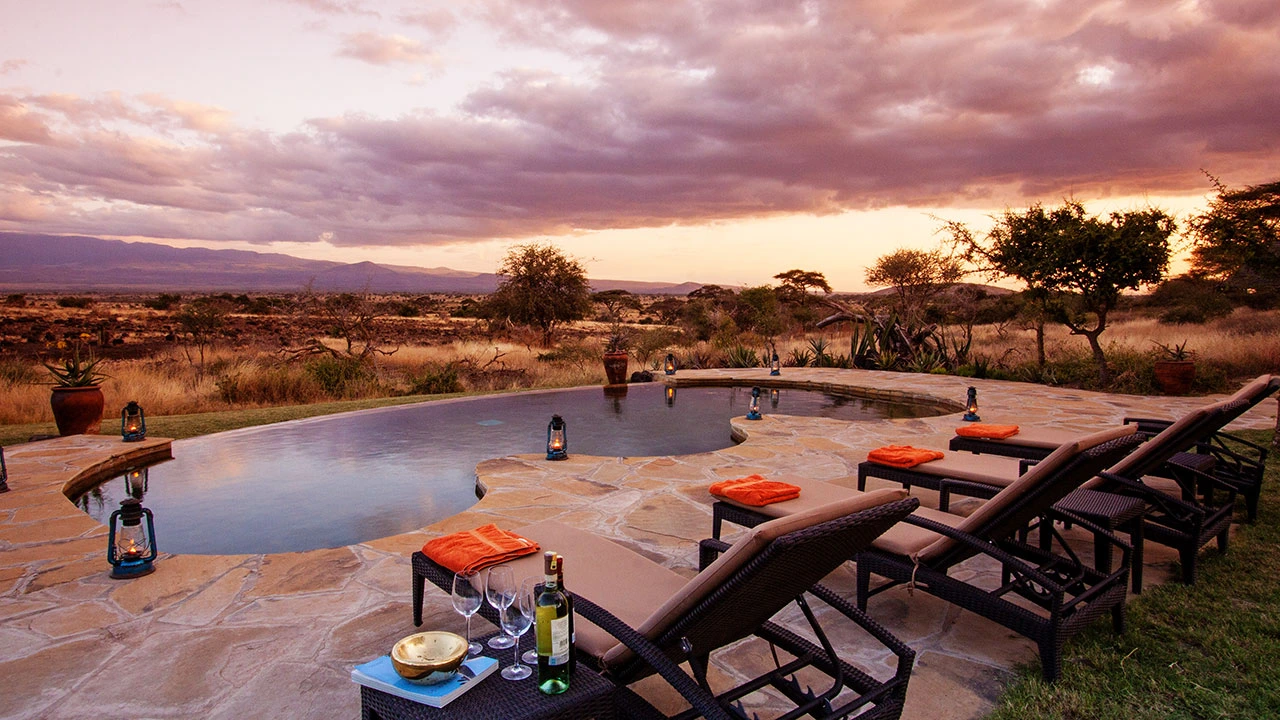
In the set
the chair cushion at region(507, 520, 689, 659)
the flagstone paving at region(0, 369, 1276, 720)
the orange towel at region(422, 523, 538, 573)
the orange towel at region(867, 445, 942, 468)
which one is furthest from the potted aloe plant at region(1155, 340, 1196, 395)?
the orange towel at region(422, 523, 538, 573)

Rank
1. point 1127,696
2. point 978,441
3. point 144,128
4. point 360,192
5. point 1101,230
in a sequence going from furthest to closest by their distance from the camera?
point 360,192 < point 144,128 < point 1101,230 < point 978,441 < point 1127,696

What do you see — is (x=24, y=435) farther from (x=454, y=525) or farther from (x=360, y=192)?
(x=360, y=192)

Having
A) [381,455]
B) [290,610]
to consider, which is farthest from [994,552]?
[381,455]

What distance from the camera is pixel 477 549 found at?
2748mm

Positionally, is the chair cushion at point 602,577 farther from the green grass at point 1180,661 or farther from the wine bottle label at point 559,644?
the green grass at point 1180,661

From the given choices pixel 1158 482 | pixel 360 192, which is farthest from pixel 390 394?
pixel 360 192

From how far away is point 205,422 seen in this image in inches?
345

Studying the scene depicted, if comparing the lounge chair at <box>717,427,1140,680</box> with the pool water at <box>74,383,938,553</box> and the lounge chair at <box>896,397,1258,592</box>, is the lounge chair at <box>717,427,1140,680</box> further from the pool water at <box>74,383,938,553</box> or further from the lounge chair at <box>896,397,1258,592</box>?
the pool water at <box>74,383,938,553</box>

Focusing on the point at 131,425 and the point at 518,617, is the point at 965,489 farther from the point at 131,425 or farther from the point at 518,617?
the point at 131,425

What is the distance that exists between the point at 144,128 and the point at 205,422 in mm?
12622

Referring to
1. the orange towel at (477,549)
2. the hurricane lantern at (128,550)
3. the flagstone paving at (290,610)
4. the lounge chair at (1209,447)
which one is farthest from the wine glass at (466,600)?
the lounge chair at (1209,447)

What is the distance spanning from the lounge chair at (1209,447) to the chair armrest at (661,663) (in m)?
3.47

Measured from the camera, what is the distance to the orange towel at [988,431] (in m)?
5.08

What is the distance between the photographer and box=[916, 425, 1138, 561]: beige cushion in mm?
2650
